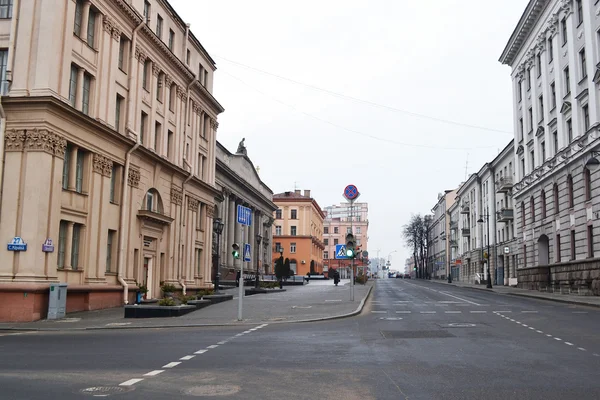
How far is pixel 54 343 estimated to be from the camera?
555 inches

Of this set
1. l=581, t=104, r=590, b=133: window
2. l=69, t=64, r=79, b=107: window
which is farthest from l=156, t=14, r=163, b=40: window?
l=581, t=104, r=590, b=133: window

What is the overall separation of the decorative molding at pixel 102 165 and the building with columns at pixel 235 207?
2125 cm

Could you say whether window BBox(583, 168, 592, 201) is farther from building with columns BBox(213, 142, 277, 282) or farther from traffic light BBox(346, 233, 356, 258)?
building with columns BBox(213, 142, 277, 282)

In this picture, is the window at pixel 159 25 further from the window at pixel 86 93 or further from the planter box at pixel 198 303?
the planter box at pixel 198 303

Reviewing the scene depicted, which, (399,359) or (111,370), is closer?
(111,370)

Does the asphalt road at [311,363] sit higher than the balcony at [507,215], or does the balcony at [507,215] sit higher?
the balcony at [507,215]

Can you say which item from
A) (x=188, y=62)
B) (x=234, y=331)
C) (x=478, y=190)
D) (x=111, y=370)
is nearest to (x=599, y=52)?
(x=188, y=62)

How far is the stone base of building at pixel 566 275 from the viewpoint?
34.8 m

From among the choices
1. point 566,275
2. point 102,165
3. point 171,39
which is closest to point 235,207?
point 171,39

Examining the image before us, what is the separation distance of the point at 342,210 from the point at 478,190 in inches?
4513

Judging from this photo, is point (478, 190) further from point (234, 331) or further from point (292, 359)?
point (292, 359)

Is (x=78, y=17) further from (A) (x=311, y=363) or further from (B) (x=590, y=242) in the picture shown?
(B) (x=590, y=242)

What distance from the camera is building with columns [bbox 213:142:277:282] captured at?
197 feet

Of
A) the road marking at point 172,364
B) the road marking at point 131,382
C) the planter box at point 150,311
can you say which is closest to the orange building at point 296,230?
the planter box at point 150,311
